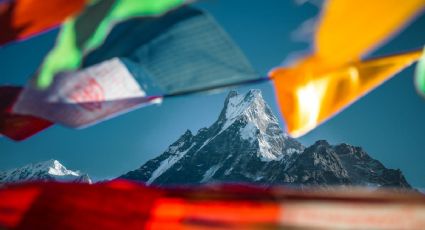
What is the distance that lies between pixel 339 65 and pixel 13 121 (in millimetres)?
3438

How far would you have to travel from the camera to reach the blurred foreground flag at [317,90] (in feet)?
11.8

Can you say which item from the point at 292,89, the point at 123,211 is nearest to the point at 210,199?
the point at 123,211

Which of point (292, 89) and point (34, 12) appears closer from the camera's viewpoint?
point (292, 89)

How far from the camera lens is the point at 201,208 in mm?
3064

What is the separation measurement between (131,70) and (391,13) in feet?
7.34

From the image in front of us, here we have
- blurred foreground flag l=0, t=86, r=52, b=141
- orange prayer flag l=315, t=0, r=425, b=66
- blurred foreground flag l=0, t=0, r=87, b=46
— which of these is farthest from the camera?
blurred foreground flag l=0, t=86, r=52, b=141

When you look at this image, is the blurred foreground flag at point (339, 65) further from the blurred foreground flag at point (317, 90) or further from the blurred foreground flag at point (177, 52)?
the blurred foreground flag at point (177, 52)

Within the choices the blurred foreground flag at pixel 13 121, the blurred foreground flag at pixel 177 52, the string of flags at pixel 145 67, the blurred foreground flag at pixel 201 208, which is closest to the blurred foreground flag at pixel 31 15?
the string of flags at pixel 145 67

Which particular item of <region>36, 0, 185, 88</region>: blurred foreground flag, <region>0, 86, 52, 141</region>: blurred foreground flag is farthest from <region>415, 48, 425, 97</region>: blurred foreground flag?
<region>0, 86, 52, 141</region>: blurred foreground flag

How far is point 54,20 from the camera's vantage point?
159 inches

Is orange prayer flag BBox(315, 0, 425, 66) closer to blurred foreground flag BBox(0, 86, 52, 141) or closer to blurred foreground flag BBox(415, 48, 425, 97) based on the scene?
blurred foreground flag BBox(415, 48, 425, 97)

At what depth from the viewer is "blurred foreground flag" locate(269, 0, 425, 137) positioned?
3.31 meters

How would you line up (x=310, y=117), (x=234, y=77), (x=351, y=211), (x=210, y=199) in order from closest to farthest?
1. (x=351, y=211)
2. (x=210, y=199)
3. (x=310, y=117)
4. (x=234, y=77)

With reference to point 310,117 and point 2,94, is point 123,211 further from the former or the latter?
point 2,94
